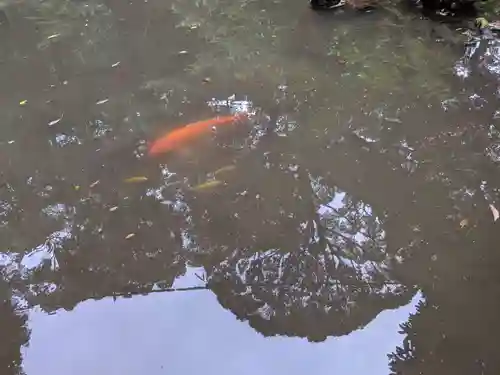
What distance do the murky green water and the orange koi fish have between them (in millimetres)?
79

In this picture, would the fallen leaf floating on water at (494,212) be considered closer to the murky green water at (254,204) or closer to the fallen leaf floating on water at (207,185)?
the murky green water at (254,204)

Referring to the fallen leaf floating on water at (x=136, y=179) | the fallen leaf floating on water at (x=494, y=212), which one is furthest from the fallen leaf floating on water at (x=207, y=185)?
the fallen leaf floating on water at (x=494, y=212)

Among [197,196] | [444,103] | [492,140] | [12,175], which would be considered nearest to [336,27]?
[444,103]

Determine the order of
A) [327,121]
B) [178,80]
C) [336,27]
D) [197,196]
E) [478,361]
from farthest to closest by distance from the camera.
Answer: [336,27], [178,80], [327,121], [197,196], [478,361]

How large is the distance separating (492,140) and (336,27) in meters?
2.23

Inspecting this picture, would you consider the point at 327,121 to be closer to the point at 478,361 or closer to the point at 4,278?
the point at 478,361

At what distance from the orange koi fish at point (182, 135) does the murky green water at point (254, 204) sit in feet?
0.26

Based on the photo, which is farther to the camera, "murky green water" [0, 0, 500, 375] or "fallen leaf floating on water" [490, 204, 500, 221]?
"fallen leaf floating on water" [490, 204, 500, 221]

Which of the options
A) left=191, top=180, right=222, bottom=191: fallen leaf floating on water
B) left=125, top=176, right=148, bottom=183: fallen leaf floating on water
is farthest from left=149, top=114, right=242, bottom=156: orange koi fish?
left=191, top=180, right=222, bottom=191: fallen leaf floating on water

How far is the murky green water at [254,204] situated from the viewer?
3.25 meters

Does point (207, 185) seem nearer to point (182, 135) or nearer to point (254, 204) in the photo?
point (254, 204)

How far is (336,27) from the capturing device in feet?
19.6

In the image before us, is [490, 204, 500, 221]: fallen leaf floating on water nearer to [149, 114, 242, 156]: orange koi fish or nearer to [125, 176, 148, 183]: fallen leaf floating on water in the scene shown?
[149, 114, 242, 156]: orange koi fish

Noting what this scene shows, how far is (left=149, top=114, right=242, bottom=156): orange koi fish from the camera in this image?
174 inches
